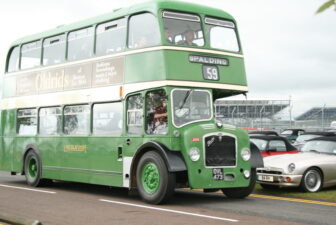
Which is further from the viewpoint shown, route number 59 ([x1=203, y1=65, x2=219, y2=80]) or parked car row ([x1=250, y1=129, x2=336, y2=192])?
parked car row ([x1=250, y1=129, x2=336, y2=192])

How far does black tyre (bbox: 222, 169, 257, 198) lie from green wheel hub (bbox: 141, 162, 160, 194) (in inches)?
74.1

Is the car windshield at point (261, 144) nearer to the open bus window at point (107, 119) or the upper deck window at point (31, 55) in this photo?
the open bus window at point (107, 119)

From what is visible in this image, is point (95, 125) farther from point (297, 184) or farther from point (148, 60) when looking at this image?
point (297, 184)

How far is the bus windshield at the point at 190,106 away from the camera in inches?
414

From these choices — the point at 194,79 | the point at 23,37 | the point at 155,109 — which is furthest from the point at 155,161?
the point at 23,37

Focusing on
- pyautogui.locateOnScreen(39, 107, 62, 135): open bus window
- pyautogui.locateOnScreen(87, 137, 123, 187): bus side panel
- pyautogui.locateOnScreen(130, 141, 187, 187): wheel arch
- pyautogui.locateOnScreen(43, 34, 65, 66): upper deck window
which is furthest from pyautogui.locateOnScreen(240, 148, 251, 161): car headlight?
pyautogui.locateOnScreen(43, 34, 65, 66): upper deck window

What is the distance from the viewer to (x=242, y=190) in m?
11.3

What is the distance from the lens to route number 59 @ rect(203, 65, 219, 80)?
11.1 metres

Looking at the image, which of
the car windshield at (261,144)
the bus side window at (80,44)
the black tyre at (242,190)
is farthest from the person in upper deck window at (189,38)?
the car windshield at (261,144)

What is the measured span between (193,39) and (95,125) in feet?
11.1

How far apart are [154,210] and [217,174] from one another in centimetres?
170

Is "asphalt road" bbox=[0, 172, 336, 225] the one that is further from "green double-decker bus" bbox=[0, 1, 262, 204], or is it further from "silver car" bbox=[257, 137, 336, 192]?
"silver car" bbox=[257, 137, 336, 192]

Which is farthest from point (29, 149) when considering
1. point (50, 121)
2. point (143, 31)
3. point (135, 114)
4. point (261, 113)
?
point (261, 113)

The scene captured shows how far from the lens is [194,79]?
10.9 meters
